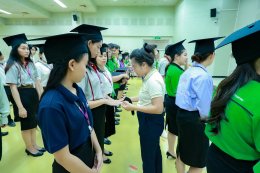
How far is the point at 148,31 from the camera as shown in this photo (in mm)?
14430

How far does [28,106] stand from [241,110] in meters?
3.13

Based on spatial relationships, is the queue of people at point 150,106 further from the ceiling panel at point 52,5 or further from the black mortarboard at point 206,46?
the ceiling panel at point 52,5

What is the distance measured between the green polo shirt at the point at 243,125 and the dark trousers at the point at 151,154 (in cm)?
110

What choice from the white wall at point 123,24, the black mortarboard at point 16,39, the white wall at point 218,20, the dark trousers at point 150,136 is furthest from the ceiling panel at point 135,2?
the dark trousers at point 150,136

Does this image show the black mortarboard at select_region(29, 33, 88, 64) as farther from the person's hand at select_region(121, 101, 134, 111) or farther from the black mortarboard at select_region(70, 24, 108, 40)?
the person's hand at select_region(121, 101, 134, 111)

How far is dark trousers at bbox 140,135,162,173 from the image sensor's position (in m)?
2.07

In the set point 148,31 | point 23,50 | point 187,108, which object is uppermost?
point 148,31

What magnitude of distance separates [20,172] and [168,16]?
14010 mm

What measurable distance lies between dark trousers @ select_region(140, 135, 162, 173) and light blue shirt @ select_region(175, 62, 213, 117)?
54 cm

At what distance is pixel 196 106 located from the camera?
2.00 meters

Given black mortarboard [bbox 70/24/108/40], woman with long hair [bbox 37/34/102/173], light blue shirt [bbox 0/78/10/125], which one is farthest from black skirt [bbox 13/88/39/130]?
woman with long hair [bbox 37/34/102/173]

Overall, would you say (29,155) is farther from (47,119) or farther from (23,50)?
(47,119)

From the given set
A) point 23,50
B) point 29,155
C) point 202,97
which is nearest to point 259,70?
point 202,97

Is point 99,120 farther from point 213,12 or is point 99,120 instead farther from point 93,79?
point 213,12
